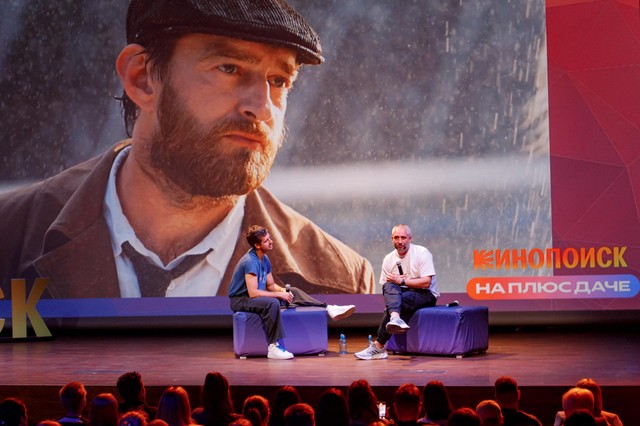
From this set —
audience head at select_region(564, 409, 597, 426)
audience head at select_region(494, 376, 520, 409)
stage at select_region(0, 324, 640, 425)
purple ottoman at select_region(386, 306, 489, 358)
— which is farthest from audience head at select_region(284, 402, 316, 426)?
purple ottoman at select_region(386, 306, 489, 358)

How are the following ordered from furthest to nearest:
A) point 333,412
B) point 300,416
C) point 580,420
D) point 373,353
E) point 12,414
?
1. point 373,353
2. point 12,414
3. point 333,412
4. point 300,416
5. point 580,420

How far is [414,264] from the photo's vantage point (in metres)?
7.41

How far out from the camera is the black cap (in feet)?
30.1

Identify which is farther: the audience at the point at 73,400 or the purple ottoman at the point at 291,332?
the purple ottoman at the point at 291,332

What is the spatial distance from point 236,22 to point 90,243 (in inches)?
103

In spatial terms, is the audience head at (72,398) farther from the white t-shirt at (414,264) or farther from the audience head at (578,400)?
the white t-shirt at (414,264)

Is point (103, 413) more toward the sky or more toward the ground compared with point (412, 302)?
more toward the ground

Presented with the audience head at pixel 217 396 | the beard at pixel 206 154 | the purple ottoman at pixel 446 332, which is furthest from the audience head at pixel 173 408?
the beard at pixel 206 154

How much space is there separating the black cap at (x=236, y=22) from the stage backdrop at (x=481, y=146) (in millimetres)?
148

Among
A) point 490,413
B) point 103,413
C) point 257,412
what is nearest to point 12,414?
point 103,413

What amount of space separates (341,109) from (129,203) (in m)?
2.31

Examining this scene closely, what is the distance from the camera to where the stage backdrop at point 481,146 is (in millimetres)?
8828

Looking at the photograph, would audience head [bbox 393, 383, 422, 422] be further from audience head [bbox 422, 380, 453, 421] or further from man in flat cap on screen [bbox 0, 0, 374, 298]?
man in flat cap on screen [bbox 0, 0, 374, 298]

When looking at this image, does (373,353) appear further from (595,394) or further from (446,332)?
(595,394)
